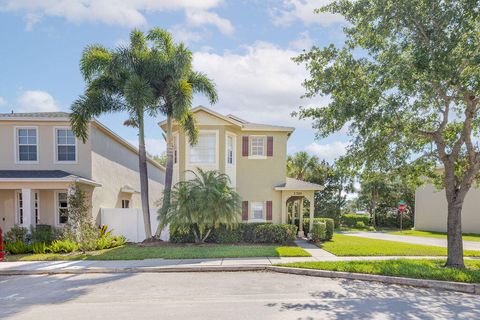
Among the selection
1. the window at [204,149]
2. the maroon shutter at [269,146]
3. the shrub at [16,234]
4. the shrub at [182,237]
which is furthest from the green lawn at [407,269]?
the shrub at [16,234]

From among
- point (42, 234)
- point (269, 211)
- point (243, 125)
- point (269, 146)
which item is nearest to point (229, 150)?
point (243, 125)

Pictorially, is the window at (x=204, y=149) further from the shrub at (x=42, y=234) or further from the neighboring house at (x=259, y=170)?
the shrub at (x=42, y=234)

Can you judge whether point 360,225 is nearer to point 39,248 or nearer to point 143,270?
point 143,270

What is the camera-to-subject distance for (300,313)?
19.6 feet

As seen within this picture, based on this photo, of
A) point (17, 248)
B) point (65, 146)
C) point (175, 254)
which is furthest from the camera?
point (65, 146)

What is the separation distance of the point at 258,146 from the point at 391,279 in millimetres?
10467

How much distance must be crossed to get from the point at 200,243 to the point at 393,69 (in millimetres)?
10660

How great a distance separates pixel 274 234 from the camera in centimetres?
1455

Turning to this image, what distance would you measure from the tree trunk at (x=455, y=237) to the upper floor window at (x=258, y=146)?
964 centimetres

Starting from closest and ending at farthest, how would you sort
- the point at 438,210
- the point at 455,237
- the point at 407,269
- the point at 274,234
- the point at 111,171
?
1. the point at 407,269
2. the point at 455,237
3. the point at 274,234
4. the point at 111,171
5. the point at 438,210

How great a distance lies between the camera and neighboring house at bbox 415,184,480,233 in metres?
23.1

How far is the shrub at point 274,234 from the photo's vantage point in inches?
572

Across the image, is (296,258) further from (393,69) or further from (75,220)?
(75,220)

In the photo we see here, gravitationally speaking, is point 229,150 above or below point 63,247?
above
